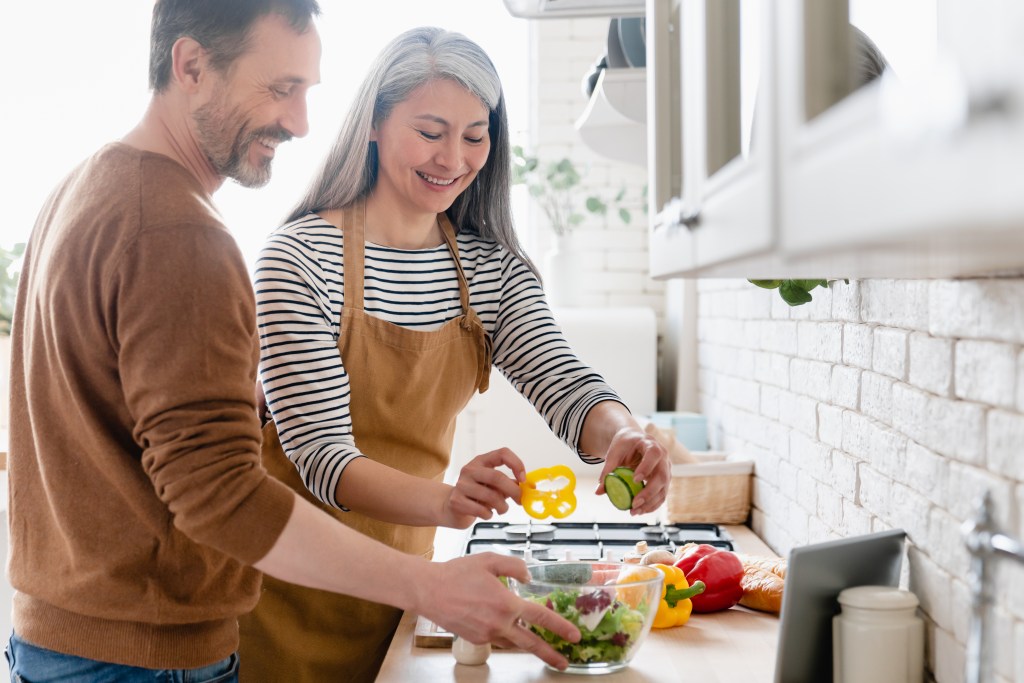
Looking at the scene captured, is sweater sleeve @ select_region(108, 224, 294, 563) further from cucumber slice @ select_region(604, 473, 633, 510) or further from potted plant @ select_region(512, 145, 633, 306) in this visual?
potted plant @ select_region(512, 145, 633, 306)

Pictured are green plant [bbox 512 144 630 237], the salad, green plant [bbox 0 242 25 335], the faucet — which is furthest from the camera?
green plant [bbox 512 144 630 237]

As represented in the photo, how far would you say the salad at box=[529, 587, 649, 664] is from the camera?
1.24 metres

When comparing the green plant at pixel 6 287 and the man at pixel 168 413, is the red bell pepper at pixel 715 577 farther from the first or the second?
the green plant at pixel 6 287

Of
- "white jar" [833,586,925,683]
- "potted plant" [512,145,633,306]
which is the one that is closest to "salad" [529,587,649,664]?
"white jar" [833,586,925,683]

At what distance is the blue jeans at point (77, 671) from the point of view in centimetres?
107

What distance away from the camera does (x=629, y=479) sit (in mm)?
1413

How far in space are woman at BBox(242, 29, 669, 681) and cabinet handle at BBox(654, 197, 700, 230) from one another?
15.9 inches

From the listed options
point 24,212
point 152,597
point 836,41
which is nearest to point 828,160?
point 836,41

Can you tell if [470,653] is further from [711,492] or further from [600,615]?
[711,492]

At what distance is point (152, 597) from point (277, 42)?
0.59 metres

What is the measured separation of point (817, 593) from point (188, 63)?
0.87 meters

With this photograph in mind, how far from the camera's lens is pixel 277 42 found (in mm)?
1044

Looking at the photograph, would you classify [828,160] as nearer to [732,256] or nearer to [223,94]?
[732,256]

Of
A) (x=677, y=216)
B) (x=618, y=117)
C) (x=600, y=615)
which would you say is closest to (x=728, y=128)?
→ (x=677, y=216)
